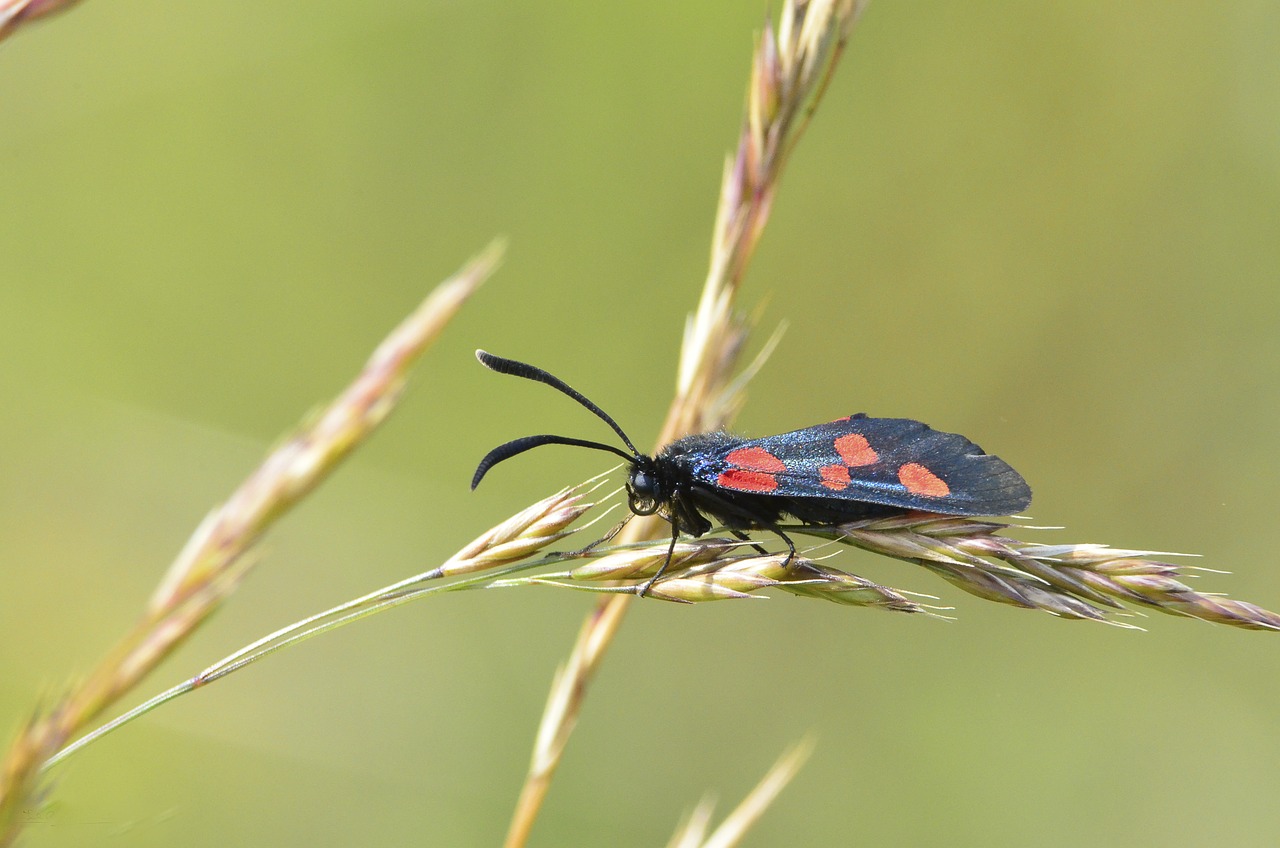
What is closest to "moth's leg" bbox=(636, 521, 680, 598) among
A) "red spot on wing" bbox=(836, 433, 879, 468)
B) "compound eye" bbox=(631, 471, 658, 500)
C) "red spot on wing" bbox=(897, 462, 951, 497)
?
"compound eye" bbox=(631, 471, 658, 500)

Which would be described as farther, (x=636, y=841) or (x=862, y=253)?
(x=862, y=253)

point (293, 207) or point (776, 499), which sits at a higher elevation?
point (293, 207)

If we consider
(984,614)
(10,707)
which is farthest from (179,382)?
(984,614)

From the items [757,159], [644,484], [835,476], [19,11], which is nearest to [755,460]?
[835,476]

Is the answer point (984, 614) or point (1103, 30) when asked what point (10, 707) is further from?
point (1103, 30)

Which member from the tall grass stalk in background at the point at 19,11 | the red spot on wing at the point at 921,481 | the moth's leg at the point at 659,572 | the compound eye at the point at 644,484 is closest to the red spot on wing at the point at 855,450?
the red spot on wing at the point at 921,481

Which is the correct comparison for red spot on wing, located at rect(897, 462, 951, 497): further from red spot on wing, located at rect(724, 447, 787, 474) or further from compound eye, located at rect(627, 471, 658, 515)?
compound eye, located at rect(627, 471, 658, 515)
